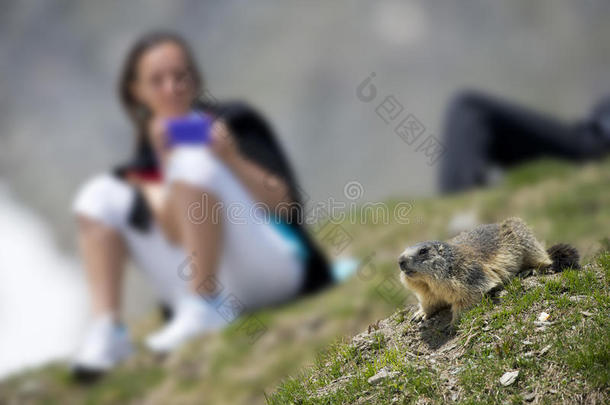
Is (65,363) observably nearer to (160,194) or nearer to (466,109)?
(160,194)

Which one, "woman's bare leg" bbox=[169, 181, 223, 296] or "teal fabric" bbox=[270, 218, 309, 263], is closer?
"woman's bare leg" bbox=[169, 181, 223, 296]

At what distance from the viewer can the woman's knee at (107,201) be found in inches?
460

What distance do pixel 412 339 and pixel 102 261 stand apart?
28.0 feet

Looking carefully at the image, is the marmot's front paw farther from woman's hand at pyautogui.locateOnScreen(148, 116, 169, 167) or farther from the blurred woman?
woman's hand at pyautogui.locateOnScreen(148, 116, 169, 167)

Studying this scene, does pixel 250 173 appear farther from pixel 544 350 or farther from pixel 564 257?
pixel 544 350

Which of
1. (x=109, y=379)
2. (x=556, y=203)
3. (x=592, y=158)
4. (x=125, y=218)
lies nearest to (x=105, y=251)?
(x=125, y=218)

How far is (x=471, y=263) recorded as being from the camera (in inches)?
181

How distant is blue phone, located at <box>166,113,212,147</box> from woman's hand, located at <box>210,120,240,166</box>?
0.11 meters

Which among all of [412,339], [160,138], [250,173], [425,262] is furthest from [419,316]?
[160,138]

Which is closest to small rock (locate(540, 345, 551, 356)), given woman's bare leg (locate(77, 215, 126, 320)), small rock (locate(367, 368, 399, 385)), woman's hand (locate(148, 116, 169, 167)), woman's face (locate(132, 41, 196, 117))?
small rock (locate(367, 368, 399, 385))

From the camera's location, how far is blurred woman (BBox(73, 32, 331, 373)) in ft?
35.8

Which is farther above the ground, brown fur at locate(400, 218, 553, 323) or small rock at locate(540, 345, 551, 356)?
brown fur at locate(400, 218, 553, 323)

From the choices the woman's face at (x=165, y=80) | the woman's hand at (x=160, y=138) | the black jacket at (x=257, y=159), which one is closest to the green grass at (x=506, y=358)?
the woman's hand at (x=160, y=138)

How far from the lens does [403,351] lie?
441 cm
